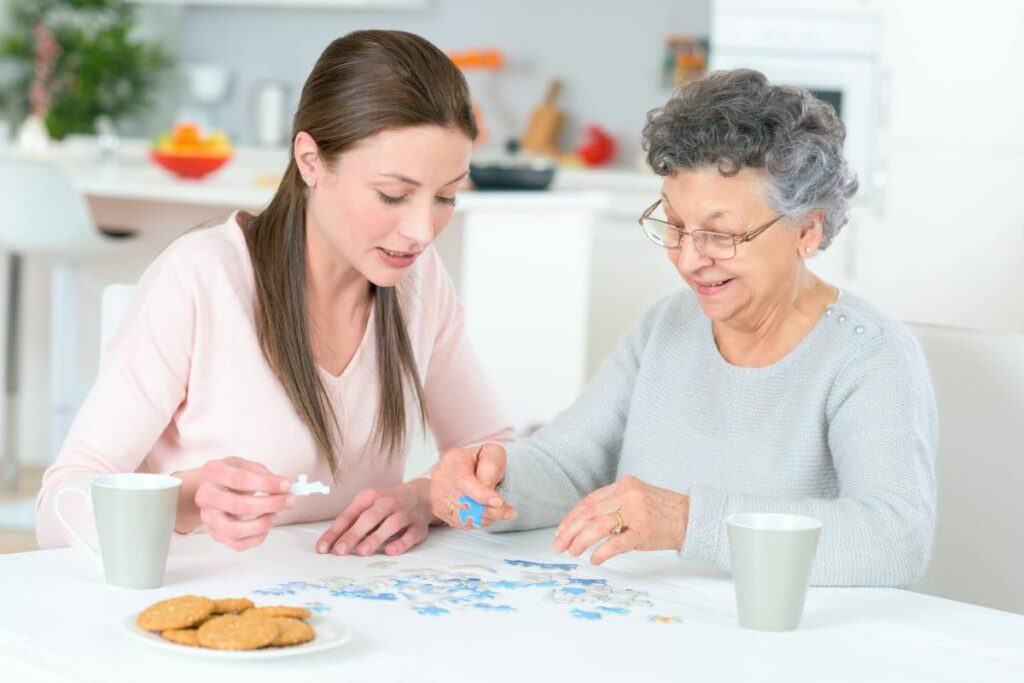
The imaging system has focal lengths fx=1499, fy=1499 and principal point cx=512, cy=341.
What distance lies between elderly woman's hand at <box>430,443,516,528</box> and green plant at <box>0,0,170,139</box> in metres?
5.77

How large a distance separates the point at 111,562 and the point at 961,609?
2.59 feet

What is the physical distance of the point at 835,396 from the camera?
1709mm

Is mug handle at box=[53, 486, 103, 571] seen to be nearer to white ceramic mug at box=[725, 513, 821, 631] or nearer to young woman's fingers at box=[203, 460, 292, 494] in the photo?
young woman's fingers at box=[203, 460, 292, 494]

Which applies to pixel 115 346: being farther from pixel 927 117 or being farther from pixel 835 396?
pixel 927 117

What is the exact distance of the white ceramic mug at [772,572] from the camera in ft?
4.17

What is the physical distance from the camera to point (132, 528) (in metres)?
1.31

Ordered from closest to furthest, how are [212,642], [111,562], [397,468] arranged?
1. [212,642]
2. [111,562]
3. [397,468]

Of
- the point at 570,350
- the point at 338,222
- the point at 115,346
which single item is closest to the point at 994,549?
the point at 338,222

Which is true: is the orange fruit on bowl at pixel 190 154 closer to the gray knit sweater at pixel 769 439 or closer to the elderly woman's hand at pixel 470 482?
the gray knit sweater at pixel 769 439

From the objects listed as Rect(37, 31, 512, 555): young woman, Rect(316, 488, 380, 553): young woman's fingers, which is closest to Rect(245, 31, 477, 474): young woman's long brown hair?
Rect(37, 31, 512, 555): young woman

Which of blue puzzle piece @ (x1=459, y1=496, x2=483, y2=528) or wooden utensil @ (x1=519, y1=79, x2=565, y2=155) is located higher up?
wooden utensil @ (x1=519, y1=79, x2=565, y2=155)

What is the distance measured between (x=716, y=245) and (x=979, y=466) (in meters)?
0.52

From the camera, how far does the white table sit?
1.13 meters

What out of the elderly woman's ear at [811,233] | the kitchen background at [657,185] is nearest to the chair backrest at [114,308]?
the elderly woman's ear at [811,233]
